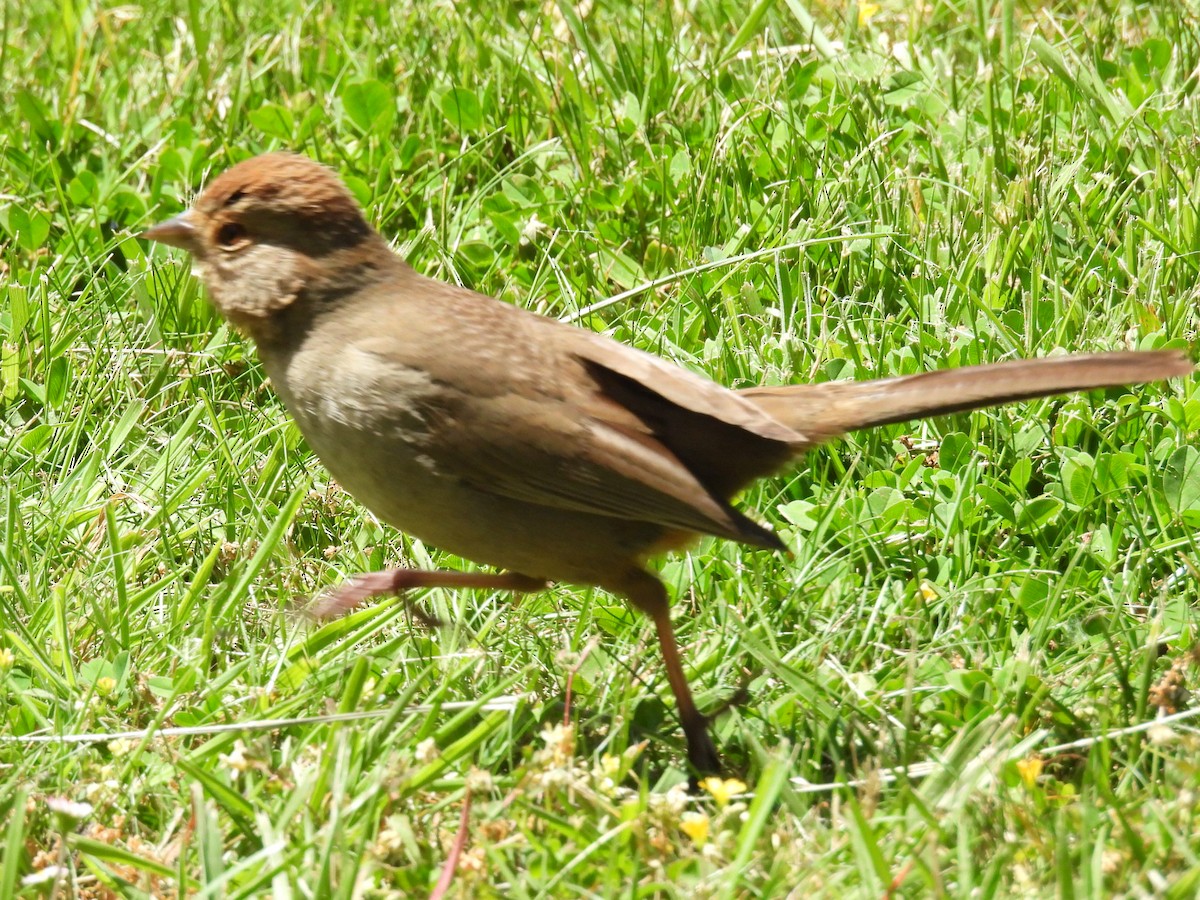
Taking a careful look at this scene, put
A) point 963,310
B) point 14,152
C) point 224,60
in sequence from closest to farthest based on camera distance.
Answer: point 963,310 → point 14,152 → point 224,60

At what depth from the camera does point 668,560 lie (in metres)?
4.55

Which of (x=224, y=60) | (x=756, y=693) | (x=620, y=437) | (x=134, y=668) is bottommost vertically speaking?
(x=756, y=693)

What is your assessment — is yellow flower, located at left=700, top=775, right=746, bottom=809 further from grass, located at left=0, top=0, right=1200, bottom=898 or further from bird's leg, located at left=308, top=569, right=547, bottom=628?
bird's leg, located at left=308, top=569, right=547, bottom=628

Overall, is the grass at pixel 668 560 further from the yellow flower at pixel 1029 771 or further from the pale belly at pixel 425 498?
the pale belly at pixel 425 498

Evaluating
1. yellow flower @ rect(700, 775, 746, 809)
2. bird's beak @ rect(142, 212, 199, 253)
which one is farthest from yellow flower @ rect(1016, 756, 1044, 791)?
bird's beak @ rect(142, 212, 199, 253)

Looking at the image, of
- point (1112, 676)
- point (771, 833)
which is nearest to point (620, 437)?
point (771, 833)

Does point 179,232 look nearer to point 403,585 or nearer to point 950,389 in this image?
point 403,585

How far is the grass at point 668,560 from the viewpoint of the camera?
330 cm

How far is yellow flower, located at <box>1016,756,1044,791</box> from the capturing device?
3.31 metres

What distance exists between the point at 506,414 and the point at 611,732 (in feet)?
2.56

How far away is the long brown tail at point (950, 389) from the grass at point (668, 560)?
0.51m

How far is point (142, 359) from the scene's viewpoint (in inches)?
208

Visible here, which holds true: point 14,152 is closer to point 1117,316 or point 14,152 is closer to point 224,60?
point 224,60

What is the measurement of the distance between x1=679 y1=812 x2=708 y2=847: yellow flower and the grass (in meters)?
0.06
